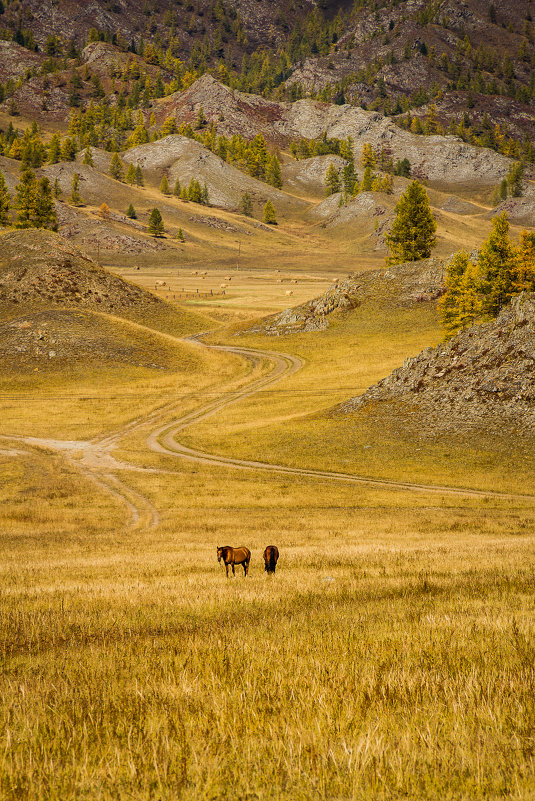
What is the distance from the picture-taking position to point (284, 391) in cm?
7375

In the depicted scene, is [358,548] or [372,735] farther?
[358,548]

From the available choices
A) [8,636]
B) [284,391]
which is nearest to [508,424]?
[284,391]

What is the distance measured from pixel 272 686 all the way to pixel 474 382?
169 ft

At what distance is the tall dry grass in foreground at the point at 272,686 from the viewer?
3578 millimetres

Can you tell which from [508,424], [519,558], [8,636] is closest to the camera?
[8,636]

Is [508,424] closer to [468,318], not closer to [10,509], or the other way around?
[468,318]

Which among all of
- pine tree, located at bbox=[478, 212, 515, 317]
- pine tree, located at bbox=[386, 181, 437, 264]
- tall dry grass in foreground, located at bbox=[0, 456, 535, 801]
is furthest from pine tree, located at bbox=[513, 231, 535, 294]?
tall dry grass in foreground, located at bbox=[0, 456, 535, 801]

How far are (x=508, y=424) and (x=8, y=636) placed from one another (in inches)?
1828

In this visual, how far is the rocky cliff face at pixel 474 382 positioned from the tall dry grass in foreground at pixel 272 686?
38.1m

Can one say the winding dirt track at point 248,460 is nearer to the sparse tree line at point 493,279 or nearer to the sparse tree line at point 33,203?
the sparse tree line at point 493,279

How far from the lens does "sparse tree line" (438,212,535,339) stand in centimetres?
7556

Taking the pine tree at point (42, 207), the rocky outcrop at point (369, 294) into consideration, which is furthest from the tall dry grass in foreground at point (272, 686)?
the pine tree at point (42, 207)

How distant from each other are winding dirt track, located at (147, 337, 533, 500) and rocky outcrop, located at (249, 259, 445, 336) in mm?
23128

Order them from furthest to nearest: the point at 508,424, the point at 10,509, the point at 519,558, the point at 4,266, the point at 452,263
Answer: the point at 4,266, the point at 452,263, the point at 508,424, the point at 10,509, the point at 519,558
